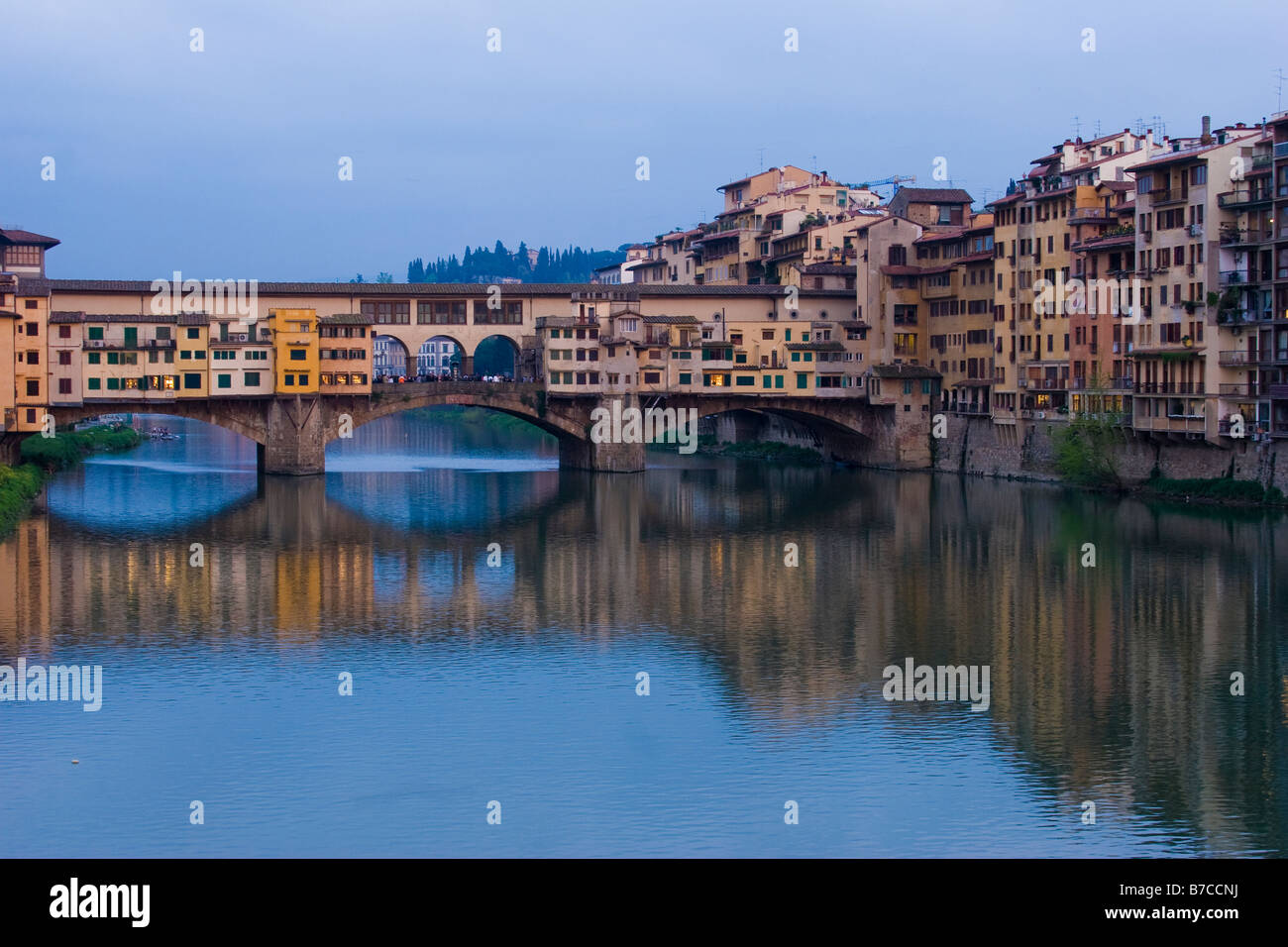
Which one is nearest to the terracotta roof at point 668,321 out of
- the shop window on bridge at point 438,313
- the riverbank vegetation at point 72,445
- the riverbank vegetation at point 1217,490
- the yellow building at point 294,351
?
the shop window on bridge at point 438,313

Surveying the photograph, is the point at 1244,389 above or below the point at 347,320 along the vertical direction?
below

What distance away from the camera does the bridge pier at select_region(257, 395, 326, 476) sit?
60812 millimetres

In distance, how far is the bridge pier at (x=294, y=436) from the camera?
60.8 m

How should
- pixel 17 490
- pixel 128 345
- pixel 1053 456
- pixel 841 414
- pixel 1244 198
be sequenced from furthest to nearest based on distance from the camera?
pixel 841 414 < pixel 128 345 < pixel 1053 456 < pixel 17 490 < pixel 1244 198

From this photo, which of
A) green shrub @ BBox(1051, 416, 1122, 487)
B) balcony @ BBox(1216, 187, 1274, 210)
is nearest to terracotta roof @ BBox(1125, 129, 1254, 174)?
balcony @ BBox(1216, 187, 1274, 210)

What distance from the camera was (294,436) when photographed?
201 feet

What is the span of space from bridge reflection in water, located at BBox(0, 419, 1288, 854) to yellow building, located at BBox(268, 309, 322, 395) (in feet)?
37.8

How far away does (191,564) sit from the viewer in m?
39.4

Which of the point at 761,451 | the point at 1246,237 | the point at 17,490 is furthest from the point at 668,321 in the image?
the point at 17,490

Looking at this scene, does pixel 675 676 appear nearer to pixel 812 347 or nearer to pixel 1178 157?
pixel 1178 157

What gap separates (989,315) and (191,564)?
33.1 metres

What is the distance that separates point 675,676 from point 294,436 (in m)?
36.1

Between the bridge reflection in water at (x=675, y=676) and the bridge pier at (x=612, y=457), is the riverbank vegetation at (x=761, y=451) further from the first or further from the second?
the bridge reflection in water at (x=675, y=676)

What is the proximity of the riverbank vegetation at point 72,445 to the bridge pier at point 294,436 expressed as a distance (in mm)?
7773
